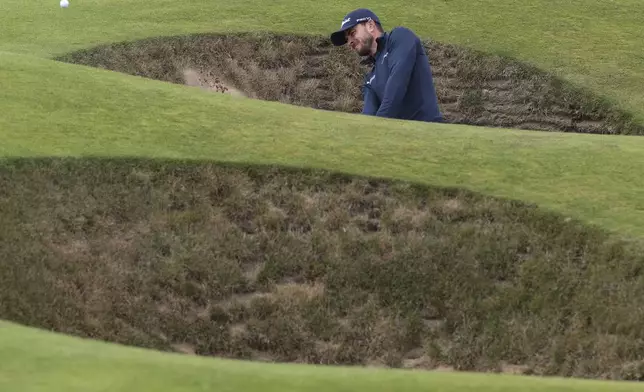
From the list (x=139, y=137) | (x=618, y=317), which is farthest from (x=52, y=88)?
(x=618, y=317)

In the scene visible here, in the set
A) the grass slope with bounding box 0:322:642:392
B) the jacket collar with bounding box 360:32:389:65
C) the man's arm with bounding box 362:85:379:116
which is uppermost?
the jacket collar with bounding box 360:32:389:65

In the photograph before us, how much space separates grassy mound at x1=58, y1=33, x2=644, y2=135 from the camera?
16766mm

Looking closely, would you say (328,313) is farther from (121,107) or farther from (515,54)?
(515,54)

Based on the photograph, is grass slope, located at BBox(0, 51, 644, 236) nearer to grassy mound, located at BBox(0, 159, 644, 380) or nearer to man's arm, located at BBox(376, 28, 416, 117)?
grassy mound, located at BBox(0, 159, 644, 380)

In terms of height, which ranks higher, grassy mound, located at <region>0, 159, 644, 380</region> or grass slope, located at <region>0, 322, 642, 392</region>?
grass slope, located at <region>0, 322, 642, 392</region>

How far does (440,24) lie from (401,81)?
7614 millimetres

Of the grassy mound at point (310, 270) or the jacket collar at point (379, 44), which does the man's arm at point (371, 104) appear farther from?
the grassy mound at point (310, 270)

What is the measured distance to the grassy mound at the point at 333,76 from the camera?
16766 millimetres

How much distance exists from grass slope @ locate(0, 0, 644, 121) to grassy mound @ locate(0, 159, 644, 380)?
7.88 m

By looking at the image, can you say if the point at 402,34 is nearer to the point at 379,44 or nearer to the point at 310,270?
the point at 379,44

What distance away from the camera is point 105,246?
29.2ft

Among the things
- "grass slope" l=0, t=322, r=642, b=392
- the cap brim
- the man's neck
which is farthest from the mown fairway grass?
→ the man's neck

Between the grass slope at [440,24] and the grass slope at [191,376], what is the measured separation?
11799 mm

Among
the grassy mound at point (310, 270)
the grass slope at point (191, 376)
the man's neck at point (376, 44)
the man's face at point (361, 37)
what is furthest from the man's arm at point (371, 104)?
the grass slope at point (191, 376)
